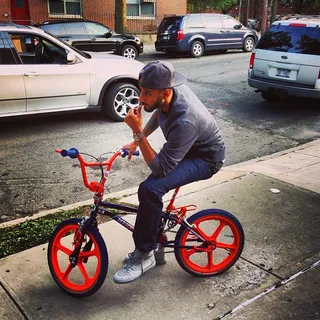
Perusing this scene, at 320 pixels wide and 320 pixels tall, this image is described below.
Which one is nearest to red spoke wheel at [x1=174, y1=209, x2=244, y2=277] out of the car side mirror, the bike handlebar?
the bike handlebar

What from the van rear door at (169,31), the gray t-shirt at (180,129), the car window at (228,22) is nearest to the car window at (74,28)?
the van rear door at (169,31)

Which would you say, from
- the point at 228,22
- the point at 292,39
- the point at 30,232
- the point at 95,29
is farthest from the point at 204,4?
the point at 30,232

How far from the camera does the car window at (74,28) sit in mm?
14342

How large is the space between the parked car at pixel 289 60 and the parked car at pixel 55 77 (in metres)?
2.80

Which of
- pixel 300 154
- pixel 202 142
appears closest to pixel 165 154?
pixel 202 142

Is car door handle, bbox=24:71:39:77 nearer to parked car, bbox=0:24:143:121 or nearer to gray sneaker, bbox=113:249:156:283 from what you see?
parked car, bbox=0:24:143:121

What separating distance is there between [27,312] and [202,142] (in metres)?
1.65

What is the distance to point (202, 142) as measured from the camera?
284 cm

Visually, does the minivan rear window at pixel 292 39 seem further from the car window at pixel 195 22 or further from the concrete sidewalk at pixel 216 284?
the car window at pixel 195 22

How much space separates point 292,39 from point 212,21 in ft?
30.8

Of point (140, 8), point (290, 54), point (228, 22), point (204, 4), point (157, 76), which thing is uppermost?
point (204, 4)

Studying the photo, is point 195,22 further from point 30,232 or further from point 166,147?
point 166,147

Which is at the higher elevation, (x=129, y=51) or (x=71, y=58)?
(x=71, y=58)

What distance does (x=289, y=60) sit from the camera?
8.32 metres
